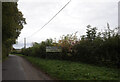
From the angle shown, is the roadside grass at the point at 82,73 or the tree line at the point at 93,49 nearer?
the roadside grass at the point at 82,73

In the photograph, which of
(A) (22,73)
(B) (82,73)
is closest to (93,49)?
(B) (82,73)

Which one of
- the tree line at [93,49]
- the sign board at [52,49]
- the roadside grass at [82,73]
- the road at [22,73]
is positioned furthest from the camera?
the sign board at [52,49]

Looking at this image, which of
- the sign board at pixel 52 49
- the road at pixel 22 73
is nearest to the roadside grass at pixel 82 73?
A: the road at pixel 22 73

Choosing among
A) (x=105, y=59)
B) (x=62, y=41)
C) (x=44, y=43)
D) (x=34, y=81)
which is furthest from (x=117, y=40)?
(x=44, y=43)

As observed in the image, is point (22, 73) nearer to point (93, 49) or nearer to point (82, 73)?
point (82, 73)

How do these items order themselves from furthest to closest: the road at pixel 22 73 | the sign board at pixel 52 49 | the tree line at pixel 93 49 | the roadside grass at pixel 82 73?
the sign board at pixel 52 49 < the tree line at pixel 93 49 < the road at pixel 22 73 < the roadside grass at pixel 82 73

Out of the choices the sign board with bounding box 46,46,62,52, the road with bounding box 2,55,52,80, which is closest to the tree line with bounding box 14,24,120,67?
the sign board with bounding box 46,46,62,52

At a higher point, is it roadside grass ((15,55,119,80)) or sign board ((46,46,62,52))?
sign board ((46,46,62,52))

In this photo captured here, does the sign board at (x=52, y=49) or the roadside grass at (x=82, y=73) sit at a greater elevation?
the sign board at (x=52, y=49)

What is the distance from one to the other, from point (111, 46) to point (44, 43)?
48.8 feet

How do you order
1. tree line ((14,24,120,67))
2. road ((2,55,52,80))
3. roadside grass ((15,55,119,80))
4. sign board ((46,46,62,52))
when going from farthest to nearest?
sign board ((46,46,62,52)) < tree line ((14,24,120,67)) < road ((2,55,52,80)) < roadside grass ((15,55,119,80))

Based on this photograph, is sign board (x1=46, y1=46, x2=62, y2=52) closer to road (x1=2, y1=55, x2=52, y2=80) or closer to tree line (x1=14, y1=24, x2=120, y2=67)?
tree line (x1=14, y1=24, x2=120, y2=67)

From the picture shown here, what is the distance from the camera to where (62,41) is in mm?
21141

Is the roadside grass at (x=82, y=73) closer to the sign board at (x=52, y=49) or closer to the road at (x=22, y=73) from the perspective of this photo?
the road at (x=22, y=73)
